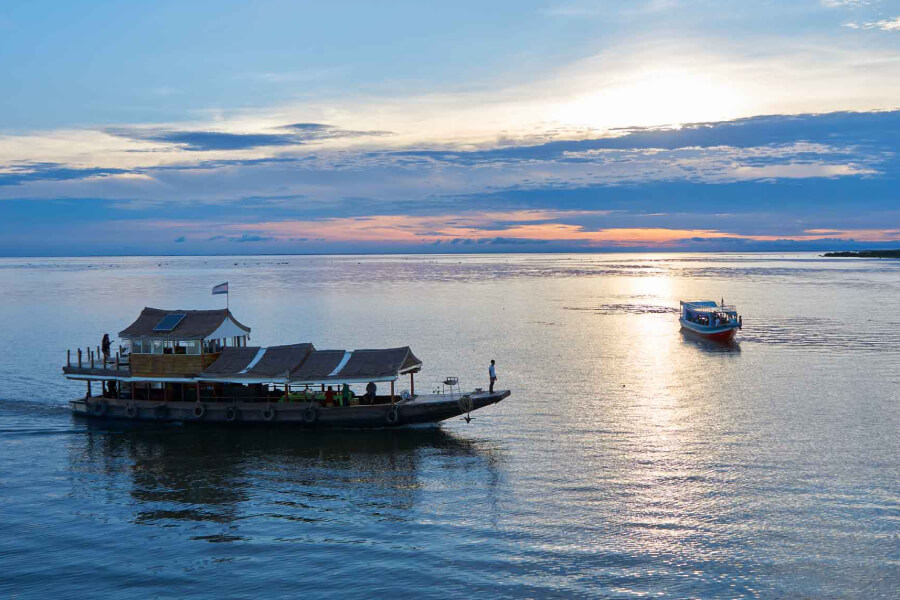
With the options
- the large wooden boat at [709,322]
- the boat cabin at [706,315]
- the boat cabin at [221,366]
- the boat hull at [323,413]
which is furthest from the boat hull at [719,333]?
the boat cabin at [221,366]

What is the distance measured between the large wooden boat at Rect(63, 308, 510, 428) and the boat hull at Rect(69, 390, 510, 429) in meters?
0.06

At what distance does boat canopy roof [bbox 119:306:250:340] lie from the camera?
4975 centimetres

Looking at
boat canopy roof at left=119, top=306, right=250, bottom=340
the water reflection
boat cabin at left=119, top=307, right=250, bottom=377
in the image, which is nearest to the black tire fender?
the water reflection

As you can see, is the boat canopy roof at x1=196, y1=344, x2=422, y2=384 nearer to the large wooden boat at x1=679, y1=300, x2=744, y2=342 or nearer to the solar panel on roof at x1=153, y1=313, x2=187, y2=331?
the solar panel on roof at x1=153, y1=313, x2=187, y2=331

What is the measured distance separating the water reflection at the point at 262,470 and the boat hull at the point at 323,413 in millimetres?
684

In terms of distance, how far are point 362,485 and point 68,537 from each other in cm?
1286

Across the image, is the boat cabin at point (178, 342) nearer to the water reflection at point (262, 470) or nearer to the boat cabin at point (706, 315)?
the water reflection at point (262, 470)

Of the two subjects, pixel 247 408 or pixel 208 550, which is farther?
pixel 247 408

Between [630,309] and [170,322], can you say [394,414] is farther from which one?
[630,309]

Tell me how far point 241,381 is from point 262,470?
9778 millimetres

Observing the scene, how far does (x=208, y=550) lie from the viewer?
28953 millimetres

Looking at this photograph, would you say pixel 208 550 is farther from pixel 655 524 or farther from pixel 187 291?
pixel 187 291

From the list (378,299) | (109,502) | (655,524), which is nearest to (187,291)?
(378,299)

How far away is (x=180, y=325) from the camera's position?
50688 mm
